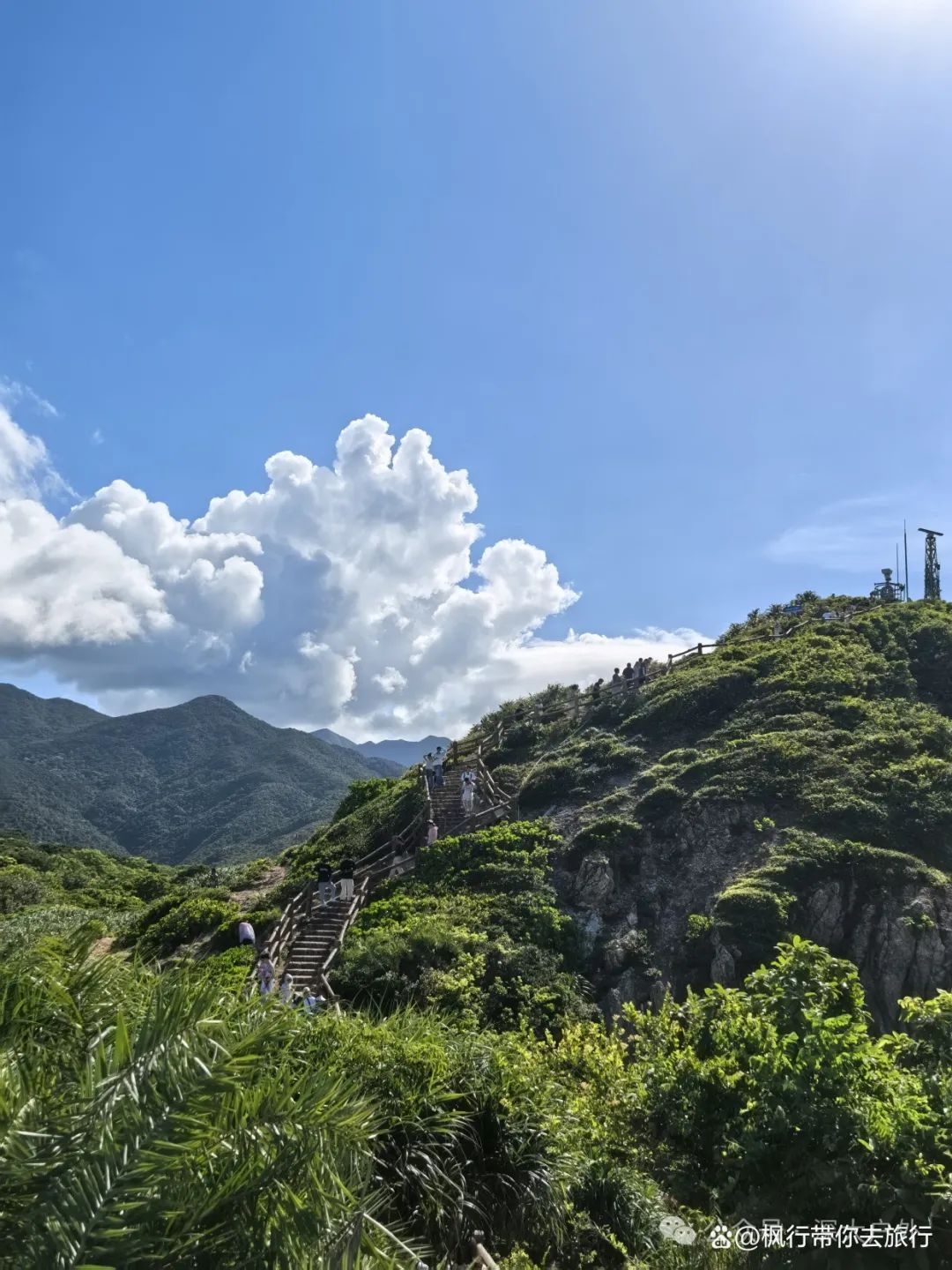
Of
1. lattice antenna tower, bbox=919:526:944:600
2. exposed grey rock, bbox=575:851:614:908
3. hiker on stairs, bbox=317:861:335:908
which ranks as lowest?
hiker on stairs, bbox=317:861:335:908

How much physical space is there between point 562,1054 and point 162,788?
171m

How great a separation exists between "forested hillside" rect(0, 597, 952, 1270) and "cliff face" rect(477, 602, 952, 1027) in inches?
3.8

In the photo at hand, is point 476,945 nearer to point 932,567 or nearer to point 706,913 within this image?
point 706,913

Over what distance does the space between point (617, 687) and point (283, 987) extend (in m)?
21.7

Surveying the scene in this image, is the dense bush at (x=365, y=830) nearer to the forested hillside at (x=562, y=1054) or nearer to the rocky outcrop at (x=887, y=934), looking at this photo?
the forested hillside at (x=562, y=1054)

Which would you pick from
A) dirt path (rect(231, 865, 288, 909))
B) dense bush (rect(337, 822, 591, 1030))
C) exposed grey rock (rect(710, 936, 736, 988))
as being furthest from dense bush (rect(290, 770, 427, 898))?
exposed grey rock (rect(710, 936, 736, 988))

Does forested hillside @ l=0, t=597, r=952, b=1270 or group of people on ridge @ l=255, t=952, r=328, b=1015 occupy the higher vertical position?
forested hillside @ l=0, t=597, r=952, b=1270

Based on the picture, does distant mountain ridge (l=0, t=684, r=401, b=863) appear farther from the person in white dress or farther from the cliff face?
the cliff face

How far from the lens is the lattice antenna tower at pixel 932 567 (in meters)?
47.5

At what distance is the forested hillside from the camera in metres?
3.99

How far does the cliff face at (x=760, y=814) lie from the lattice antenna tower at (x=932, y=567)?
1508cm

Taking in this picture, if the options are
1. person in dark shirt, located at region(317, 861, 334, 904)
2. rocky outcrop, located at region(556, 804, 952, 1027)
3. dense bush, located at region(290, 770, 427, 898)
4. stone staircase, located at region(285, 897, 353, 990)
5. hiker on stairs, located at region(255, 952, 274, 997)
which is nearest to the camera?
hiker on stairs, located at region(255, 952, 274, 997)

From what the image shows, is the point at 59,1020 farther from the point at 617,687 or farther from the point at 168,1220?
the point at 617,687

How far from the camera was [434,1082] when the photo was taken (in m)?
8.71
